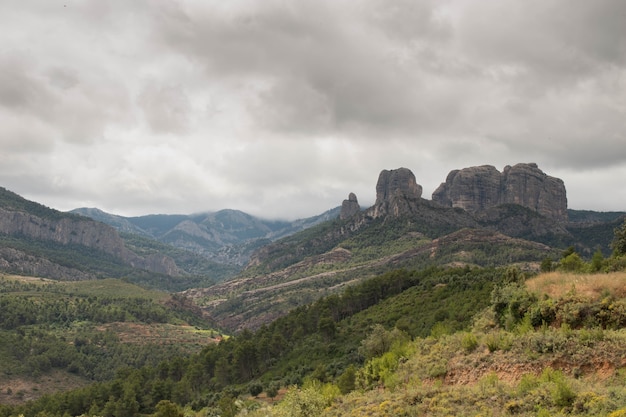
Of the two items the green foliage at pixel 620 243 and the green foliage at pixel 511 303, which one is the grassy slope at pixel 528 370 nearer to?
the green foliage at pixel 511 303

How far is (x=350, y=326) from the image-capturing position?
95750mm

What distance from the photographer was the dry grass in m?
26.2

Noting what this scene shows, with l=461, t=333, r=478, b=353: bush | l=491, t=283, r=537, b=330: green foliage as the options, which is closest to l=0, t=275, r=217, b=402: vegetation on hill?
l=461, t=333, r=478, b=353: bush

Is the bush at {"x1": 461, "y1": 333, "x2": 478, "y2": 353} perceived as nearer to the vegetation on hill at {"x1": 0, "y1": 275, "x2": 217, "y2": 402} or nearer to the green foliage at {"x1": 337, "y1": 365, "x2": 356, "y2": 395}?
the green foliage at {"x1": 337, "y1": 365, "x2": 356, "y2": 395}

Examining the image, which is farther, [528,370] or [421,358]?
[421,358]

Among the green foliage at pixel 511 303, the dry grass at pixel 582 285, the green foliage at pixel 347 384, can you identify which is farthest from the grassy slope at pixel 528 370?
the green foliage at pixel 347 384

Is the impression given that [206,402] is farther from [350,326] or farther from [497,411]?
[497,411]

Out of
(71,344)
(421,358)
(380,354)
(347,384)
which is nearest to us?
(421,358)

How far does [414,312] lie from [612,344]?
215ft

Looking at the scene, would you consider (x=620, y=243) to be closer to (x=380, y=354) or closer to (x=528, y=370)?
(x=380, y=354)

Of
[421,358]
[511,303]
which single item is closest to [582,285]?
[511,303]

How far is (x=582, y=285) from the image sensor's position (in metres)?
27.8

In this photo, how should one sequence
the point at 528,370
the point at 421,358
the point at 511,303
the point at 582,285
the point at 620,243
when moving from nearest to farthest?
1. the point at 528,370
2. the point at 582,285
3. the point at 511,303
4. the point at 421,358
5. the point at 620,243

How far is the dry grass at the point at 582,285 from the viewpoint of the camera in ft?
85.9
